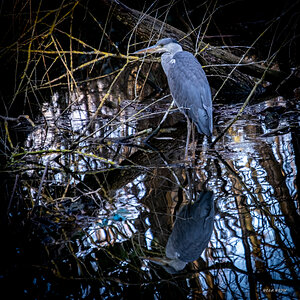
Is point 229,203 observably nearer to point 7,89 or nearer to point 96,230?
point 96,230

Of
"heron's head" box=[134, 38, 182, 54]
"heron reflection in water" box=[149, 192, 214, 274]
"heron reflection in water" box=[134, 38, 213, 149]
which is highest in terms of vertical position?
"heron's head" box=[134, 38, 182, 54]

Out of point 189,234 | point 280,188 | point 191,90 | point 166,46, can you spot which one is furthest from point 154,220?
point 166,46

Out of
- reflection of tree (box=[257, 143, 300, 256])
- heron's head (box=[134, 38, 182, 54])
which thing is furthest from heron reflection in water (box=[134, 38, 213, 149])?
reflection of tree (box=[257, 143, 300, 256])

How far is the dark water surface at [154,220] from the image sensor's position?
7.05ft

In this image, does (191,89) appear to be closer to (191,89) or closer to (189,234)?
(191,89)

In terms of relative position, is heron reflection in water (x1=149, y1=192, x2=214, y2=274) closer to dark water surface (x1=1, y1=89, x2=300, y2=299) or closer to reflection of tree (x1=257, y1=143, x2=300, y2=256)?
dark water surface (x1=1, y1=89, x2=300, y2=299)

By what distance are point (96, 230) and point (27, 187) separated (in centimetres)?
118

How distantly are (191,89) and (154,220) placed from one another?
2094 millimetres

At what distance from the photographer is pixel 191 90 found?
452cm

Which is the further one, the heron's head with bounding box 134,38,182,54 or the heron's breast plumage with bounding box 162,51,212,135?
the heron's head with bounding box 134,38,182,54

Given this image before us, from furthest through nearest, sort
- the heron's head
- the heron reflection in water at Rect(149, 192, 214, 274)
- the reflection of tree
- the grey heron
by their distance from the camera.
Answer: the heron's head < the grey heron < the reflection of tree < the heron reflection in water at Rect(149, 192, 214, 274)

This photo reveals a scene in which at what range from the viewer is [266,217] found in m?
2.76

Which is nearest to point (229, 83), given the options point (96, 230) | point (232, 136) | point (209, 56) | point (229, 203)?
point (209, 56)

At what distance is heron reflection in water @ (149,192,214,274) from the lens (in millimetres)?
2373
